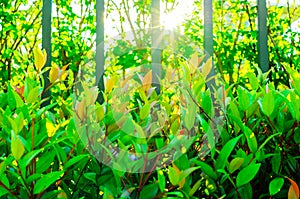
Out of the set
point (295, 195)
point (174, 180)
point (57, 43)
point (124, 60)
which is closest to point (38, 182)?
point (174, 180)

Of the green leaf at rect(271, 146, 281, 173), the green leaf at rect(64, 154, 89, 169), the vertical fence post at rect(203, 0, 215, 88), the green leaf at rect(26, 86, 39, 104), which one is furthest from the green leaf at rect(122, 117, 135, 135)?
the vertical fence post at rect(203, 0, 215, 88)

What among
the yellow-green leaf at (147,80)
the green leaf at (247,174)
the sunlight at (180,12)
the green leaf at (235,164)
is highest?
the sunlight at (180,12)

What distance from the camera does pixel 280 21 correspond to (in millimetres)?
3967

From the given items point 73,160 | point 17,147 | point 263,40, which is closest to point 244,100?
point 73,160

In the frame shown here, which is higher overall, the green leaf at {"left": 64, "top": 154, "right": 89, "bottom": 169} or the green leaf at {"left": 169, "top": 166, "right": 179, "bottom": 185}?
the green leaf at {"left": 64, "top": 154, "right": 89, "bottom": 169}

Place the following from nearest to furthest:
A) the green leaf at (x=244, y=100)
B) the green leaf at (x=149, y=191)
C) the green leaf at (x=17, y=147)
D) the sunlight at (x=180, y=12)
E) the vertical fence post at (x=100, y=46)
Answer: the green leaf at (x=17, y=147) < the green leaf at (x=149, y=191) < the green leaf at (x=244, y=100) < the vertical fence post at (x=100, y=46) < the sunlight at (x=180, y=12)

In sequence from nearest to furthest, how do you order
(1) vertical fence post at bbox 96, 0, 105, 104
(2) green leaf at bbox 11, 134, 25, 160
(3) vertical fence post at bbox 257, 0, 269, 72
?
(2) green leaf at bbox 11, 134, 25, 160 → (1) vertical fence post at bbox 96, 0, 105, 104 → (3) vertical fence post at bbox 257, 0, 269, 72

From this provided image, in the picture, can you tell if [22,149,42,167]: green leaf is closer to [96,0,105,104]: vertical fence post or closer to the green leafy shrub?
the green leafy shrub

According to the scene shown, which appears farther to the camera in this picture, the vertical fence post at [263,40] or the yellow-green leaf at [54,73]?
the vertical fence post at [263,40]

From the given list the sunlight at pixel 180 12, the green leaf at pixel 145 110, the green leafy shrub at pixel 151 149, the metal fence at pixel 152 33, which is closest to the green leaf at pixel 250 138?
the green leafy shrub at pixel 151 149

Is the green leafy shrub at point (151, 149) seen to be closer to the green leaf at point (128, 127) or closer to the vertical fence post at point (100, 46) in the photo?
the green leaf at point (128, 127)

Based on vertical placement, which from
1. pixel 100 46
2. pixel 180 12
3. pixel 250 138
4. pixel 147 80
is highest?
pixel 180 12

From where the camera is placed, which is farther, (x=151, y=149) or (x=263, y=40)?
(x=263, y=40)

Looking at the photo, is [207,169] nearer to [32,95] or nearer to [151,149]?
[151,149]
